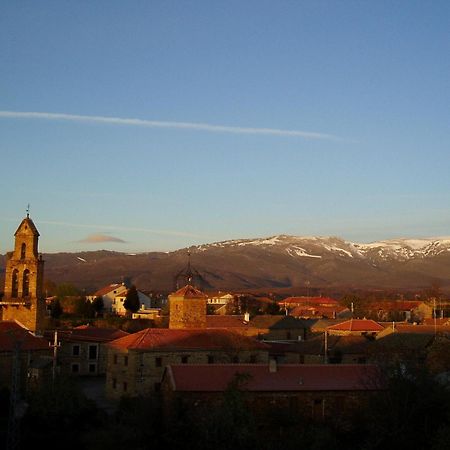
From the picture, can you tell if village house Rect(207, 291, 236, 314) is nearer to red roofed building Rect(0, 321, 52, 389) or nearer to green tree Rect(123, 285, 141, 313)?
green tree Rect(123, 285, 141, 313)

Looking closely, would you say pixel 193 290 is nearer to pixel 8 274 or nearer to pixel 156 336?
pixel 156 336

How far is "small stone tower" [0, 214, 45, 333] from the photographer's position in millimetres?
49125

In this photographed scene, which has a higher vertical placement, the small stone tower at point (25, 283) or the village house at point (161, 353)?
the small stone tower at point (25, 283)

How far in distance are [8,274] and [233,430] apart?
27.7 m

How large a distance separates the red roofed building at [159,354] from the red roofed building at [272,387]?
7063mm

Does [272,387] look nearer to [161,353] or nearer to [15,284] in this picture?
[161,353]

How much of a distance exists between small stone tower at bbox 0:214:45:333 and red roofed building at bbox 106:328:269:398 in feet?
28.9

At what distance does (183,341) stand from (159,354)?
174 centimetres

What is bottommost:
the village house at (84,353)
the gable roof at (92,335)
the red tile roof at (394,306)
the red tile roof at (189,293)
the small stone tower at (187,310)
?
the village house at (84,353)

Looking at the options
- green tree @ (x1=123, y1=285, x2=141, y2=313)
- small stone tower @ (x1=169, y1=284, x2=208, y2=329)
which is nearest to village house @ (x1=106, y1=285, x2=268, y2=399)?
small stone tower @ (x1=169, y1=284, x2=208, y2=329)

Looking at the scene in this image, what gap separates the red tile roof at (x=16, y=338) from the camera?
134ft

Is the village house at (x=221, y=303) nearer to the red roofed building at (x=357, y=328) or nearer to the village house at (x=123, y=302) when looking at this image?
the village house at (x=123, y=302)

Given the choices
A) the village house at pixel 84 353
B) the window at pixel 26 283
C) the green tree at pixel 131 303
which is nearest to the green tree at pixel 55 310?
the green tree at pixel 131 303

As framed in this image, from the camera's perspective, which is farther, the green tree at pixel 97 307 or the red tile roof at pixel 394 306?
the red tile roof at pixel 394 306
